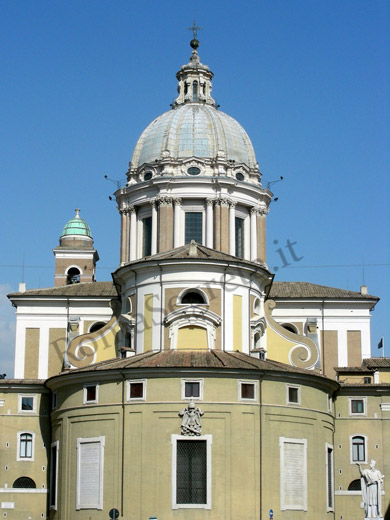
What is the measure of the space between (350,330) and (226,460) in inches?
809

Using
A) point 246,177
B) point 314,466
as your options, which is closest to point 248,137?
point 246,177

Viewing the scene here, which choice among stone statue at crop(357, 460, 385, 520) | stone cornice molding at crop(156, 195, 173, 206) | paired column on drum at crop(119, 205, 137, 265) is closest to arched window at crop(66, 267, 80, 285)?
paired column on drum at crop(119, 205, 137, 265)

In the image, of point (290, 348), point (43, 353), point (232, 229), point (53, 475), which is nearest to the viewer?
point (53, 475)

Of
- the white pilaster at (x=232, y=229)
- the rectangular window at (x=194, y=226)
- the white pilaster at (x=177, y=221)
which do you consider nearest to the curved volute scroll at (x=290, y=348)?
the white pilaster at (x=232, y=229)

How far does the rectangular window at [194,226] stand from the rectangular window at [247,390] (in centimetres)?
1831

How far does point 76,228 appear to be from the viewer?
8488cm

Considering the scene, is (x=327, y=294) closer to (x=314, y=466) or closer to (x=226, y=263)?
(x=226, y=263)

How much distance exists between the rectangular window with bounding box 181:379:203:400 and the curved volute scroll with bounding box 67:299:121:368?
9781mm

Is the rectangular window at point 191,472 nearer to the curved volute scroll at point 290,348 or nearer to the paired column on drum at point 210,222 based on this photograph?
the curved volute scroll at point 290,348

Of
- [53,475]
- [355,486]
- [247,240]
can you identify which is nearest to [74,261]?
[247,240]

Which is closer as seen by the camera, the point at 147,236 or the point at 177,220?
the point at 177,220

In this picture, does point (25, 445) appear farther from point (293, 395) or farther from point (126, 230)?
point (126, 230)

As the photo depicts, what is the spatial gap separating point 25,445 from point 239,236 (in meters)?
21.1

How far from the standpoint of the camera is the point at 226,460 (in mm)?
51062
